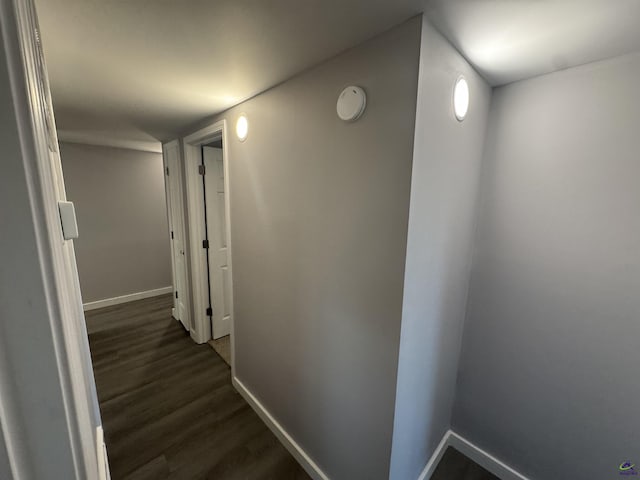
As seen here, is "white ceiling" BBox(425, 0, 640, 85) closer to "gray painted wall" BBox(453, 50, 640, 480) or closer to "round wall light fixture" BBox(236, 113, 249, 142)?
"gray painted wall" BBox(453, 50, 640, 480)

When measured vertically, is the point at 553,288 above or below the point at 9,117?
below

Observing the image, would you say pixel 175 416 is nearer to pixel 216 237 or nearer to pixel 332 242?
pixel 216 237

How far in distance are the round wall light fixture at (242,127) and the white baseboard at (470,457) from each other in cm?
229

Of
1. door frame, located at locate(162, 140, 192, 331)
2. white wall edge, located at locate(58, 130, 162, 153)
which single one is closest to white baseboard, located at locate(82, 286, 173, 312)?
door frame, located at locate(162, 140, 192, 331)

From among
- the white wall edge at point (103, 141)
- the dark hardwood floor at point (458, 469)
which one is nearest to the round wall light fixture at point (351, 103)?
the dark hardwood floor at point (458, 469)

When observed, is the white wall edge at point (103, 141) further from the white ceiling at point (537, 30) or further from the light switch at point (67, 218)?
the white ceiling at point (537, 30)

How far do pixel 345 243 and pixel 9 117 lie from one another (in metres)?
1.03

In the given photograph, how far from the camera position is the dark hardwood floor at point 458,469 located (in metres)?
1.55

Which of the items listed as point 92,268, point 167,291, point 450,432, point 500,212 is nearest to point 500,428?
point 450,432

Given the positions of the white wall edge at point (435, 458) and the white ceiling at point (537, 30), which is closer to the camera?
the white ceiling at point (537, 30)

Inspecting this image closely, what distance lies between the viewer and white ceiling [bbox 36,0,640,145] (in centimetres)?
86

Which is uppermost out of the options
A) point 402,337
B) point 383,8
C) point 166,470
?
point 383,8

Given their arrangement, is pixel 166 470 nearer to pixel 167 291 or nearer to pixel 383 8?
pixel 383 8

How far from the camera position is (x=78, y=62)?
1.24 meters
